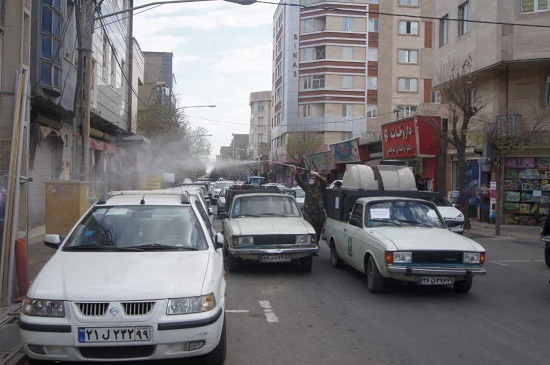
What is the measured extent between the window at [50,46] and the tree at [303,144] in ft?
110

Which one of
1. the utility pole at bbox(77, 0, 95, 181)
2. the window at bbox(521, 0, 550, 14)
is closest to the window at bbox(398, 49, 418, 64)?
the window at bbox(521, 0, 550, 14)

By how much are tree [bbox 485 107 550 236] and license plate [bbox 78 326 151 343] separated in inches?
694

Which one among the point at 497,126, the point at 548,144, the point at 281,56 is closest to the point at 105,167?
the point at 497,126

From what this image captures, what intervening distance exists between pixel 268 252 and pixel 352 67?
144 feet

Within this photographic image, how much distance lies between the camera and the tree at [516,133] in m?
19.8

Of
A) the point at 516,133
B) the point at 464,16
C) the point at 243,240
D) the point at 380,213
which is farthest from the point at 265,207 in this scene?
the point at 464,16

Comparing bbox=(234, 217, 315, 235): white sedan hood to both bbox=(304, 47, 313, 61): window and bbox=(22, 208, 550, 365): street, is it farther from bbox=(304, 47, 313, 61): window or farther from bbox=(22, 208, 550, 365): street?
bbox=(304, 47, 313, 61): window

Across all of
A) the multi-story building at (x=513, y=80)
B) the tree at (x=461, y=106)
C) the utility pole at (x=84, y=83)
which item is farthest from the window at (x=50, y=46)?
the multi-story building at (x=513, y=80)

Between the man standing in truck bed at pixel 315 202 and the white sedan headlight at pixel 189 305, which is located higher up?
the man standing in truck bed at pixel 315 202

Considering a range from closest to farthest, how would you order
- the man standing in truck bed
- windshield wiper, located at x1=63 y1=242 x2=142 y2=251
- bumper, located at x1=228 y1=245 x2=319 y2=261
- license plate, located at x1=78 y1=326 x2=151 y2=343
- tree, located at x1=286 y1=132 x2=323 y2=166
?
license plate, located at x1=78 y1=326 x2=151 y2=343 → windshield wiper, located at x1=63 y1=242 x2=142 y2=251 → bumper, located at x1=228 y1=245 x2=319 y2=261 → the man standing in truck bed → tree, located at x1=286 y1=132 x2=323 y2=166

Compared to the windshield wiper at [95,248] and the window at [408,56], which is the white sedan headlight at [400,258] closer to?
the windshield wiper at [95,248]

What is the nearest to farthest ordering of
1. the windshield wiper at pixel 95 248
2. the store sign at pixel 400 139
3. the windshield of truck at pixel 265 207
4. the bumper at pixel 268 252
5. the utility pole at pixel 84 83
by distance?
the windshield wiper at pixel 95 248
the bumper at pixel 268 252
the windshield of truck at pixel 265 207
the utility pole at pixel 84 83
the store sign at pixel 400 139

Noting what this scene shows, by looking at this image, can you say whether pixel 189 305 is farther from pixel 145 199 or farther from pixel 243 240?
pixel 243 240

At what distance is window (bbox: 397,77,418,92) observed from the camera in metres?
49.3
